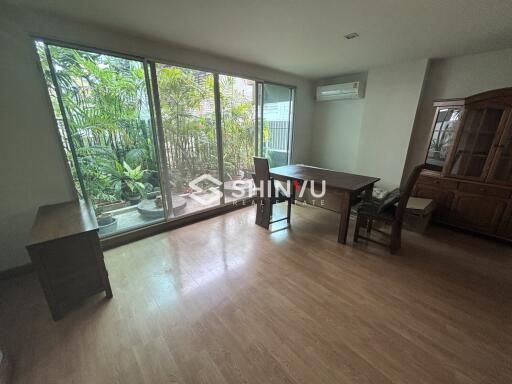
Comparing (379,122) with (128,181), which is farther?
(379,122)

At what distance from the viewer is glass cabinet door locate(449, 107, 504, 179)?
2.45 metres

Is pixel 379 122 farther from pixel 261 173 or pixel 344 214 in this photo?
pixel 261 173

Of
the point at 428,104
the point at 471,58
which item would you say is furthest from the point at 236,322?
the point at 471,58

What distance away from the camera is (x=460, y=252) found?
2422 millimetres

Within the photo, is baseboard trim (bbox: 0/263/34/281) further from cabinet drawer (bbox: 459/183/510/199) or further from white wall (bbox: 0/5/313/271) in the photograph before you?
cabinet drawer (bbox: 459/183/510/199)

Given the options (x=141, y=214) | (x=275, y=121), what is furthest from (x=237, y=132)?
(x=141, y=214)

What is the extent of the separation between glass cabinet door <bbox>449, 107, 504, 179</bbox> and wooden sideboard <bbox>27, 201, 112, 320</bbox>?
408 centimetres

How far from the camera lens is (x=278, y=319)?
1567 mm

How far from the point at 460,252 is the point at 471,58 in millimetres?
2459

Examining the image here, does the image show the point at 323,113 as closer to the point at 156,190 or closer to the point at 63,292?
the point at 156,190

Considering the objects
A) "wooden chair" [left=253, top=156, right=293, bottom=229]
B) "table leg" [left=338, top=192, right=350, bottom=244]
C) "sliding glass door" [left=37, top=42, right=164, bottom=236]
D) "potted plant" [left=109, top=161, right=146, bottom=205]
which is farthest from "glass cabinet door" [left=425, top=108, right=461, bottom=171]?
"potted plant" [left=109, top=161, right=146, bottom=205]

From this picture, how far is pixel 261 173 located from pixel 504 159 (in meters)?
2.86

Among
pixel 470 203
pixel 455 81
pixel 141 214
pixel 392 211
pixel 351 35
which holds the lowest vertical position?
pixel 141 214

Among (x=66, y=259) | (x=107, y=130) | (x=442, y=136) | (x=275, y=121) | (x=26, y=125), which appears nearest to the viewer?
(x=66, y=259)
